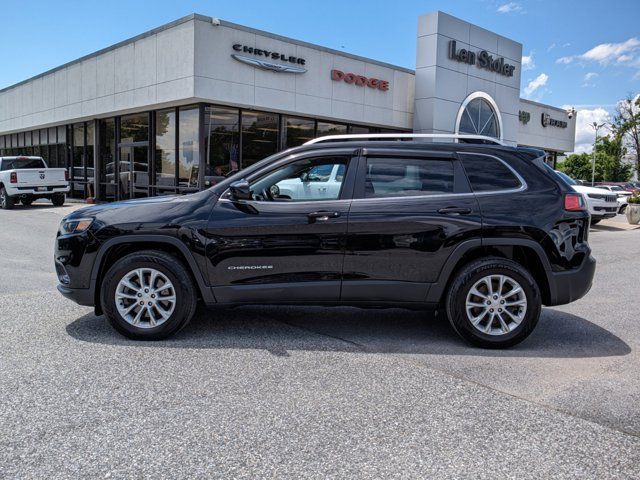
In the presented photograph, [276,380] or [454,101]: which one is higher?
[454,101]

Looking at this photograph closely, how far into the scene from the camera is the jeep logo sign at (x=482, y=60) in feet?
72.6

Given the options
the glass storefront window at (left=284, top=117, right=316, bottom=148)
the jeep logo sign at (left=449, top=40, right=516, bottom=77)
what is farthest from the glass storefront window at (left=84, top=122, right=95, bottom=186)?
the jeep logo sign at (left=449, top=40, right=516, bottom=77)

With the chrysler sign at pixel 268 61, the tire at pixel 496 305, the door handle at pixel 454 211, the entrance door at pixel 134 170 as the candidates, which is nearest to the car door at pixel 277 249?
the door handle at pixel 454 211

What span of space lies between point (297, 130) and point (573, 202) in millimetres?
16172

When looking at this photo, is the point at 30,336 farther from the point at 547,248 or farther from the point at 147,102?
the point at 147,102

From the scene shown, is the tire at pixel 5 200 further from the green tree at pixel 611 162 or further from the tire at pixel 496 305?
the green tree at pixel 611 162

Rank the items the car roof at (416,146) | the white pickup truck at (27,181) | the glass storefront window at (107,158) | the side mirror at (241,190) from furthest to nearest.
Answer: the glass storefront window at (107,158), the white pickup truck at (27,181), the car roof at (416,146), the side mirror at (241,190)

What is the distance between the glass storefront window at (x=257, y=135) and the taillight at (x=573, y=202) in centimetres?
1467

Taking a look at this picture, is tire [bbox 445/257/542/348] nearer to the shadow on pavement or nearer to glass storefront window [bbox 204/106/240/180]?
the shadow on pavement

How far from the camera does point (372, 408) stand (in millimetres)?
3535

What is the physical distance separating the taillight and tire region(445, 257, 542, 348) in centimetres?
70

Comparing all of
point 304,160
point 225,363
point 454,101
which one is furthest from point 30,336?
point 454,101

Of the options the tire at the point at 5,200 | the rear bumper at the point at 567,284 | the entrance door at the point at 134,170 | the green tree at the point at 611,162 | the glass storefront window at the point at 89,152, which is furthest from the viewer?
the green tree at the point at 611,162

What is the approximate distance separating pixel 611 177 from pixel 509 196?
9062 cm
